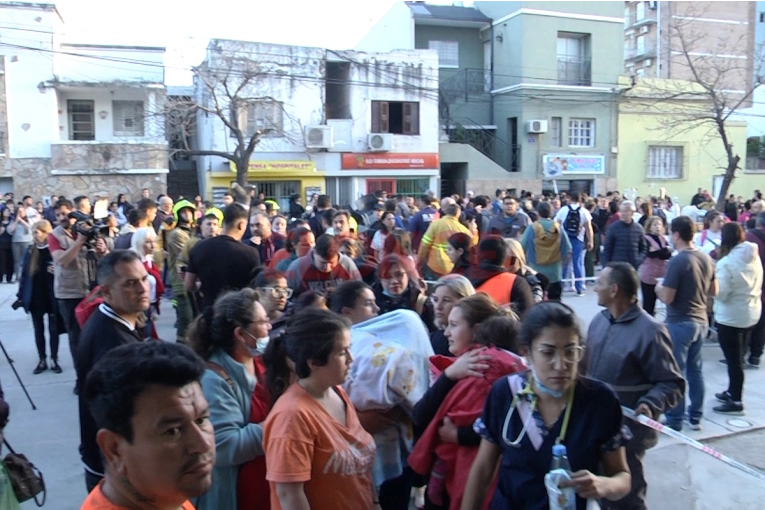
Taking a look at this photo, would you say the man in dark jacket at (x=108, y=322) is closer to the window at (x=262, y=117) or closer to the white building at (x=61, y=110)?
the white building at (x=61, y=110)

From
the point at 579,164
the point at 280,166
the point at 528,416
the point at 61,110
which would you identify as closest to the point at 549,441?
the point at 528,416

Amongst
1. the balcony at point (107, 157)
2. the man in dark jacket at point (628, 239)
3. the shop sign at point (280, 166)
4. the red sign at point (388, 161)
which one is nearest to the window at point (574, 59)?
the red sign at point (388, 161)

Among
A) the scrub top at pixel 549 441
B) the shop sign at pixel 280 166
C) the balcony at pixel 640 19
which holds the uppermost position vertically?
the balcony at pixel 640 19

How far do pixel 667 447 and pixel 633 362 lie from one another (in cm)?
222

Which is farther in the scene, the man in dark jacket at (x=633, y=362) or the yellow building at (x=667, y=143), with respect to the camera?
the yellow building at (x=667, y=143)

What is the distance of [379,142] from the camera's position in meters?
26.7

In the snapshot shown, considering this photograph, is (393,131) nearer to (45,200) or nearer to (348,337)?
→ (45,200)

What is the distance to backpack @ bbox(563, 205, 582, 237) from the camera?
464 inches

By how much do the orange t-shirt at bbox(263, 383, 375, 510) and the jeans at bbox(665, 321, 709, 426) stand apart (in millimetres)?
4011

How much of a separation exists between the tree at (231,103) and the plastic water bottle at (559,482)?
21476mm

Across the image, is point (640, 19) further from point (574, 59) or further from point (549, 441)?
point (549, 441)

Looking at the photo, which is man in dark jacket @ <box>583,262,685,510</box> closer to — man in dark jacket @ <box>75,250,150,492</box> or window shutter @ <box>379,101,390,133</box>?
man in dark jacket @ <box>75,250,150,492</box>

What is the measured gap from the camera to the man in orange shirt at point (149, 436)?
1506 mm

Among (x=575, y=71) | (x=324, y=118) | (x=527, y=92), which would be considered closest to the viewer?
(x=324, y=118)
